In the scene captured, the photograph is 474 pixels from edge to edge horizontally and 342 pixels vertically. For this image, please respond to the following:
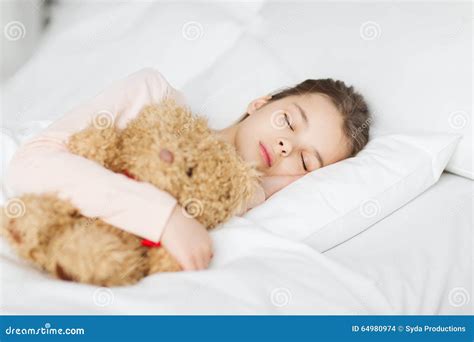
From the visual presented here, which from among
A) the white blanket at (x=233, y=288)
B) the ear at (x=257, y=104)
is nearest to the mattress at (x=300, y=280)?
the white blanket at (x=233, y=288)

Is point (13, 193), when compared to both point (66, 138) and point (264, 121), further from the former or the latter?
point (264, 121)

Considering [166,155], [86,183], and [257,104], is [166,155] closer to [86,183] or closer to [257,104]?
[86,183]

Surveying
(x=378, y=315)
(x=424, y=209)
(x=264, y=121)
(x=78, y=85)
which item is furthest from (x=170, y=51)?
(x=378, y=315)

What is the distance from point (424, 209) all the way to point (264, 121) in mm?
418

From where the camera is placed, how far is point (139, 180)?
1.08 m

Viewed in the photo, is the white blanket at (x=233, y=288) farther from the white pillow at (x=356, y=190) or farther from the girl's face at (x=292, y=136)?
the girl's face at (x=292, y=136)

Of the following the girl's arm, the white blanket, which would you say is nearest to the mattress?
the white blanket

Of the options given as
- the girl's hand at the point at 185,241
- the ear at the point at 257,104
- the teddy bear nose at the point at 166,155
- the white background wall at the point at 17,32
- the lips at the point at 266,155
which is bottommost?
the girl's hand at the point at 185,241

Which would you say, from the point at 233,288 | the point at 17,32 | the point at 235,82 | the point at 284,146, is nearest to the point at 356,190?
the point at 284,146

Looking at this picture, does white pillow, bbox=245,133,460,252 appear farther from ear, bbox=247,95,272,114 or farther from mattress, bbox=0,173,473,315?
ear, bbox=247,95,272,114

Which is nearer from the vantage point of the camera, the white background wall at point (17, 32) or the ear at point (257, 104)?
the ear at point (257, 104)

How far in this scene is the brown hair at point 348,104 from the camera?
4.72 feet

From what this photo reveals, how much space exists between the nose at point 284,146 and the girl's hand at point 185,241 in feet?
1.07

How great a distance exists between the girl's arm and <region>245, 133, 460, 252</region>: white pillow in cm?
25
